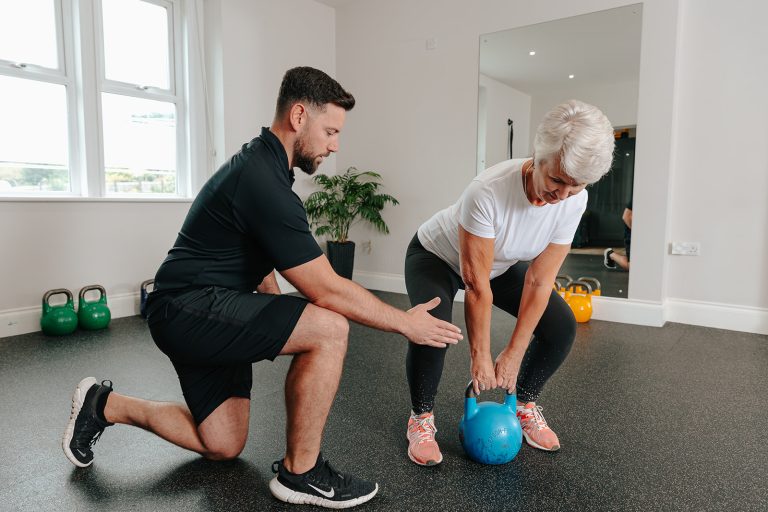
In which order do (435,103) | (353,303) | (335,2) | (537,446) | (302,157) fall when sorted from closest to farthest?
(353,303), (302,157), (537,446), (435,103), (335,2)

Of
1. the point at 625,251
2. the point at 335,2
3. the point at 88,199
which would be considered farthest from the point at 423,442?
the point at 335,2

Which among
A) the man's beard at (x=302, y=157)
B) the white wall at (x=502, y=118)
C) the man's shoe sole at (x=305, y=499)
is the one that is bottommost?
the man's shoe sole at (x=305, y=499)

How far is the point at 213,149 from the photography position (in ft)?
13.9

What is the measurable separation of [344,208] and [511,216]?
3194 mm

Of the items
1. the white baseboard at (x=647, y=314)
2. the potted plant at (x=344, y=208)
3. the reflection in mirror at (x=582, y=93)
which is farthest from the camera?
the potted plant at (x=344, y=208)

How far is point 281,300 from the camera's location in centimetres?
135

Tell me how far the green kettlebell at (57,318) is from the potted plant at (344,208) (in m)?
2.07

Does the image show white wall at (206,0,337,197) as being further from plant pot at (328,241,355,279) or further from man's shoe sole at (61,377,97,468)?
man's shoe sole at (61,377,97,468)

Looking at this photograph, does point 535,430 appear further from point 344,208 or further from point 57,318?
point 344,208

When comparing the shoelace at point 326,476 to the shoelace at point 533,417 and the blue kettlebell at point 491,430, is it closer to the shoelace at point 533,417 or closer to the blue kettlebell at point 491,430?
the blue kettlebell at point 491,430

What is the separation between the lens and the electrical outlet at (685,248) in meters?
3.47

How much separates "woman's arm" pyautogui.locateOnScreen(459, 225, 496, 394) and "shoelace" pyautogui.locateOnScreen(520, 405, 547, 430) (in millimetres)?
350

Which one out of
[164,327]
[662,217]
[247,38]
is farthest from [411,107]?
[164,327]

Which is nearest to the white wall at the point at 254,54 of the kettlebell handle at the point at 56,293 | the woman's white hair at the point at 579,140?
the kettlebell handle at the point at 56,293
